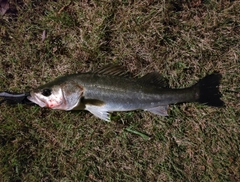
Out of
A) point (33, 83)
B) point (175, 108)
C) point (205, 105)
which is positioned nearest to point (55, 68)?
point (33, 83)

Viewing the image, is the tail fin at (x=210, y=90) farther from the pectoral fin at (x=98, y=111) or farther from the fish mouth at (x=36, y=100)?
the fish mouth at (x=36, y=100)

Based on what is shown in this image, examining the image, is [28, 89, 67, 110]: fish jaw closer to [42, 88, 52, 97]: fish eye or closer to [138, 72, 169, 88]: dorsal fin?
[42, 88, 52, 97]: fish eye

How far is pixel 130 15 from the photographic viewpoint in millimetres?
4000

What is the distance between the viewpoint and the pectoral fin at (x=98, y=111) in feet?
11.8

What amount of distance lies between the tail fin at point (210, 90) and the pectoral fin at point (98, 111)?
52.4 inches

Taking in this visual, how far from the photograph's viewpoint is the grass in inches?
157

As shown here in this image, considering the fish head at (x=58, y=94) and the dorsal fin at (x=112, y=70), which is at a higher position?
the dorsal fin at (x=112, y=70)

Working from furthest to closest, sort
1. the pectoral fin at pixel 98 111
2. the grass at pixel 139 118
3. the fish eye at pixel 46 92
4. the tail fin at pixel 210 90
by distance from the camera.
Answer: the grass at pixel 139 118 → the tail fin at pixel 210 90 → the pectoral fin at pixel 98 111 → the fish eye at pixel 46 92

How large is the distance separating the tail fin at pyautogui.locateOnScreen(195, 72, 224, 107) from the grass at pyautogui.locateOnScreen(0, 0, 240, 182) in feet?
0.66

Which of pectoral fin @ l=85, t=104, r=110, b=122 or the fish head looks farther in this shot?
pectoral fin @ l=85, t=104, r=110, b=122

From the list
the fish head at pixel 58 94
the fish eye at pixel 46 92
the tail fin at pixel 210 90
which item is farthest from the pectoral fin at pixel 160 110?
the fish eye at pixel 46 92

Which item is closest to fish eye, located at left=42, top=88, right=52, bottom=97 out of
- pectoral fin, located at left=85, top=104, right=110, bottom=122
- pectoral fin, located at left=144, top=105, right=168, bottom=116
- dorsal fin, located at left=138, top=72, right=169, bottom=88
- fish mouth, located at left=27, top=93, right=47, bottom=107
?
fish mouth, located at left=27, top=93, right=47, bottom=107

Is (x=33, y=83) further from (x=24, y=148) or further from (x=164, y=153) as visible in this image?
(x=164, y=153)

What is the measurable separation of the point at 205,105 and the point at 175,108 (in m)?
0.45
